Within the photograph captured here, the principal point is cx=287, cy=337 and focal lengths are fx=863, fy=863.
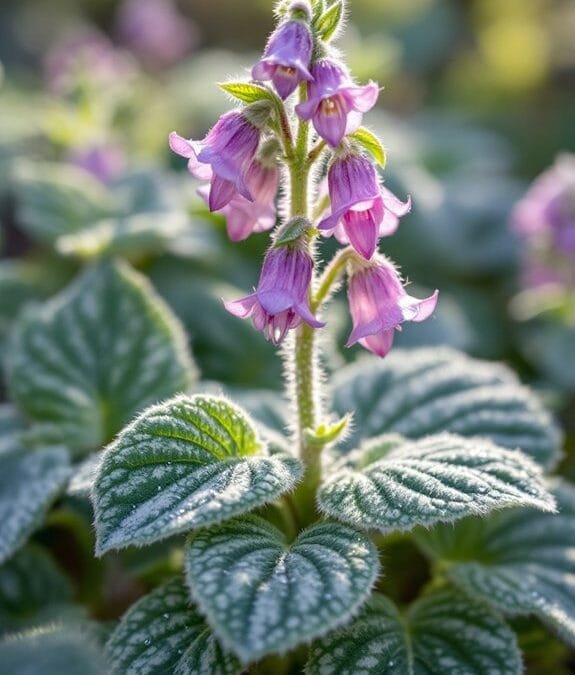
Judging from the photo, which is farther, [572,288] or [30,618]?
[572,288]

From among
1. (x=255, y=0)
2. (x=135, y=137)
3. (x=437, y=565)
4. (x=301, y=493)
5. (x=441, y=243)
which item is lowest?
(x=437, y=565)

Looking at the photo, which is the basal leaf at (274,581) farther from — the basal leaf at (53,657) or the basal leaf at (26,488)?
the basal leaf at (26,488)

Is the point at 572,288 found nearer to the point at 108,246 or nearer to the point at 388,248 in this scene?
the point at 388,248

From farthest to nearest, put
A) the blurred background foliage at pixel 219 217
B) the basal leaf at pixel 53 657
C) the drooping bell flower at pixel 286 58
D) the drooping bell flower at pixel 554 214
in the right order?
1. the drooping bell flower at pixel 554 214
2. the blurred background foliage at pixel 219 217
3. the drooping bell flower at pixel 286 58
4. the basal leaf at pixel 53 657

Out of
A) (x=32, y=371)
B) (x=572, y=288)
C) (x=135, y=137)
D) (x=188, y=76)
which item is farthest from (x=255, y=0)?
(x=32, y=371)

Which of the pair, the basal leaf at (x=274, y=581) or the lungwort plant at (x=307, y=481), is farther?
the lungwort plant at (x=307, y=481)

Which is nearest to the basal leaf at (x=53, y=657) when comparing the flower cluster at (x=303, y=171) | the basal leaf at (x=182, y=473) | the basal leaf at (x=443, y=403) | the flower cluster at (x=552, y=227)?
the basal leaf at (x=182, y=473)
